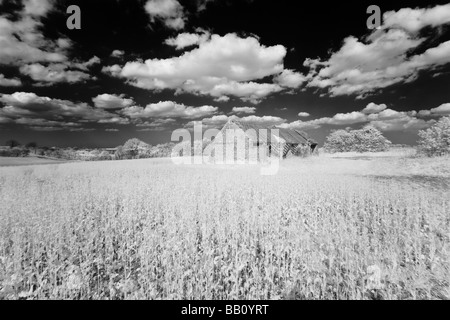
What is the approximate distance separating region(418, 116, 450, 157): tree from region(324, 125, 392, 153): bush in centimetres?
3934

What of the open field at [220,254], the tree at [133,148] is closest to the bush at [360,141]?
the tree at [133,148]

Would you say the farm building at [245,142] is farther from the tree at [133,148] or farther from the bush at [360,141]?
the bush at [360,141]

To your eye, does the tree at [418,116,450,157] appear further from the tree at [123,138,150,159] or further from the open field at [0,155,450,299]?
the tree at [123,138,150,159]

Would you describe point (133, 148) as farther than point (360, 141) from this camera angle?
No

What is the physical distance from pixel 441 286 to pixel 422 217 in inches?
173

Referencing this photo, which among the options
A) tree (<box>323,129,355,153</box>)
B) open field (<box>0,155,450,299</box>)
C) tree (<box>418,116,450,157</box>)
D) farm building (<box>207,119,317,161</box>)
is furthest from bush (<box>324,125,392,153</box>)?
open field (<box>0,155,450,299</box>)

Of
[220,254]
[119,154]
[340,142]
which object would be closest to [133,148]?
[119,154]

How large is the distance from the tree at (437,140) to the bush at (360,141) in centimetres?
3934

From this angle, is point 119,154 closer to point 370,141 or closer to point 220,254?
point 220,254

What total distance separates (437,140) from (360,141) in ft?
141

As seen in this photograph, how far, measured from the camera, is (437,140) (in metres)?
33.1

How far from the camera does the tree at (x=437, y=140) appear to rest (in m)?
32.2

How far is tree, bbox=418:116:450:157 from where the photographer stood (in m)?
32.2
